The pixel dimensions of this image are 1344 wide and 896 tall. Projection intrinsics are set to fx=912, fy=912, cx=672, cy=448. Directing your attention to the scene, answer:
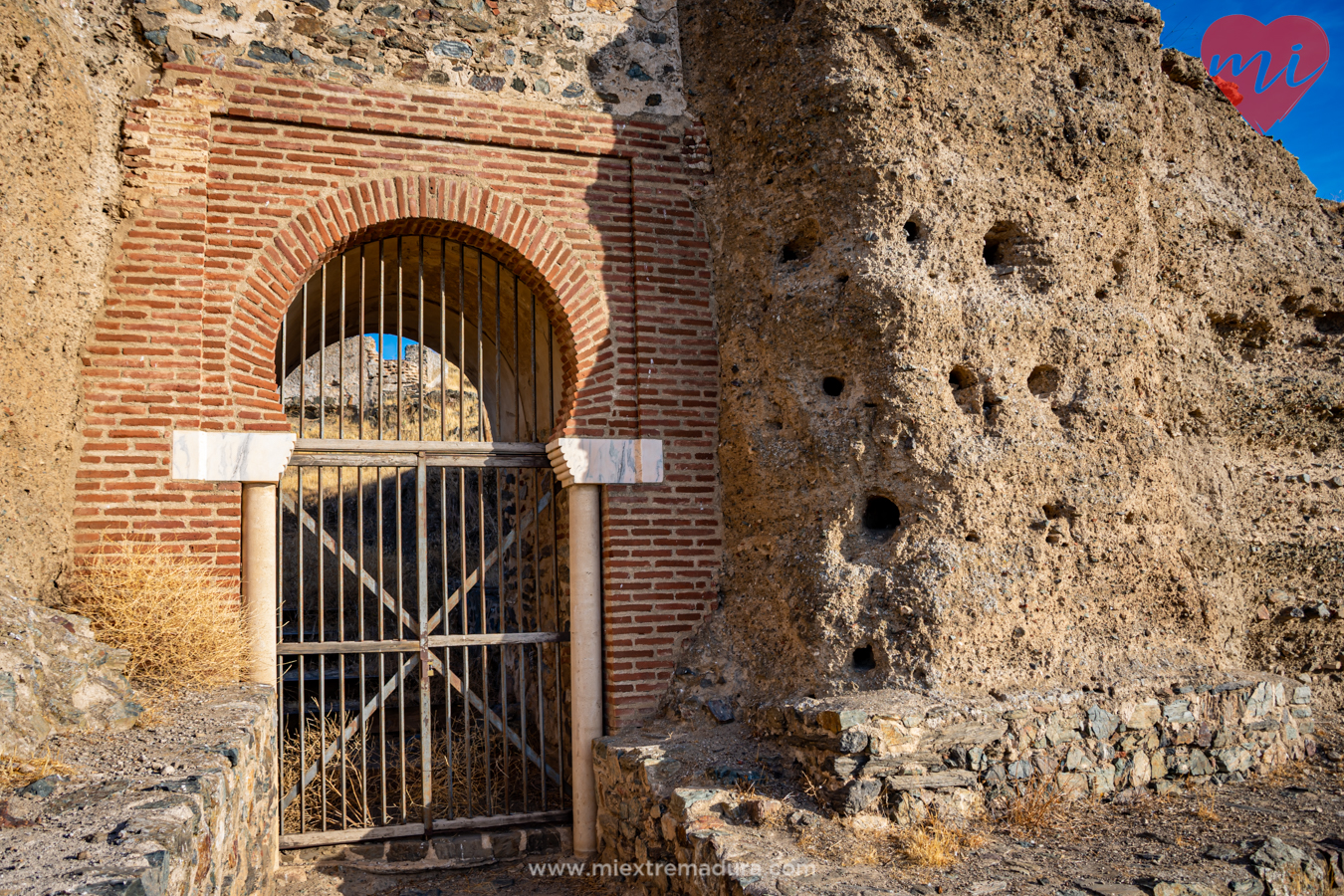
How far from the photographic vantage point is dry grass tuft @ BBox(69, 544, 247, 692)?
462 centimetres

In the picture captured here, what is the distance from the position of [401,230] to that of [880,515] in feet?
12.3

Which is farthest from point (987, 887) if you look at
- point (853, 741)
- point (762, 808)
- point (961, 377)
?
point (961, 377)

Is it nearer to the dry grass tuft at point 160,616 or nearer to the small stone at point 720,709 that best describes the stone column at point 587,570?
the small stone at point 720,709

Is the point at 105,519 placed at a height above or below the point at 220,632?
above

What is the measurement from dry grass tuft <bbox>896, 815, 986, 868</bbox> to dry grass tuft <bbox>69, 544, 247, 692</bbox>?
12.1 feet

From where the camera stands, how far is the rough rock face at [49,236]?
4562mm

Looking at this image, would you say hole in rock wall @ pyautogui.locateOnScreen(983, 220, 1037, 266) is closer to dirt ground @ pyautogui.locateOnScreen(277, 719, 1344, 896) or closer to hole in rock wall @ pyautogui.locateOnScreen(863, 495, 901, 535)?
hole in rock wall @ pyautogui.locateOnScreen(863, 495, 901, 535)

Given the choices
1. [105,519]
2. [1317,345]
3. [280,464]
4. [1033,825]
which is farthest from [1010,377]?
[105,519]

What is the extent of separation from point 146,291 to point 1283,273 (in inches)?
310

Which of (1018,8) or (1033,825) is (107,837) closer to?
(1033,825)

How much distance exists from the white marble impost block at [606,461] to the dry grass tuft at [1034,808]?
2.93m

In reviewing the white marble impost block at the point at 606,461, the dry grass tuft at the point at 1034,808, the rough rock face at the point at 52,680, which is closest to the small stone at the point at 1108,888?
the dry grass tuft at the point at 1034,808

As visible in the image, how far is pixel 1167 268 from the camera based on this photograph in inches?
255

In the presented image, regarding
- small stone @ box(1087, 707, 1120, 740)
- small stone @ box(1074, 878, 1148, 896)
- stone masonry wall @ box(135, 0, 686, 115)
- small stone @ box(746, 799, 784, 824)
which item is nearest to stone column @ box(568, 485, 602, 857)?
small stone @ box(746, 799, 784, 824)
